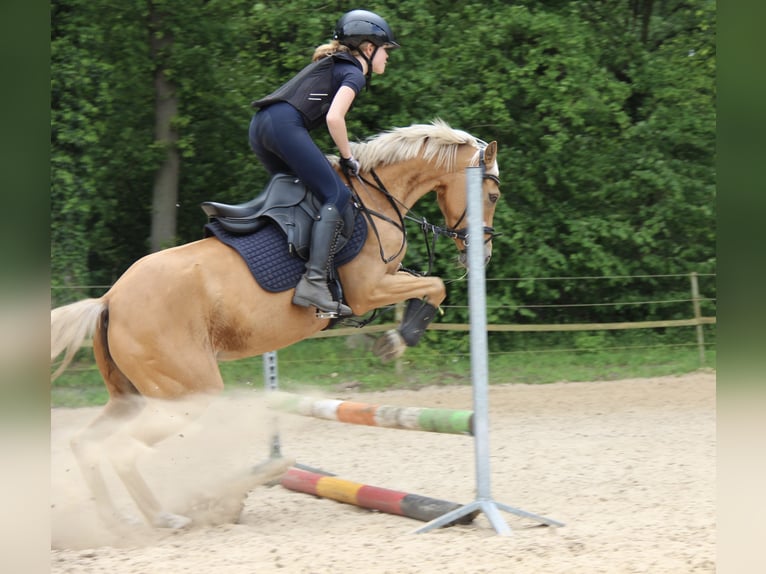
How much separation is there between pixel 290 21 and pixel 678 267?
22.1 ft

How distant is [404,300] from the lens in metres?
4.92

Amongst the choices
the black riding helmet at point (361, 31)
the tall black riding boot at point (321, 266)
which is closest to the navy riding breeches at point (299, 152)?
the tall black riding boot at point (321, 266)

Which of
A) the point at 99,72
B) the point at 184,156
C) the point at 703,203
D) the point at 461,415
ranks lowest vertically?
the point at 461,415

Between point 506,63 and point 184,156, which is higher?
point 506,63

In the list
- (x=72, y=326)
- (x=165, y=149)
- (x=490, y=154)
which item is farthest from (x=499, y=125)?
(x=72, y=326)

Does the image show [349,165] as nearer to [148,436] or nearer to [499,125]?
[148,436]

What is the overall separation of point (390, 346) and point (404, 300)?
29 cm

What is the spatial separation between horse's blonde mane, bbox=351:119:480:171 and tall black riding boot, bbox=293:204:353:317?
719mm

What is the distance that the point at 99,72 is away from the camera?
35.2 ft

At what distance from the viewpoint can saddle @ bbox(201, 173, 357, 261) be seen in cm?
461

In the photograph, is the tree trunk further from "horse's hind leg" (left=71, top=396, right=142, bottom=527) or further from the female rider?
"horse's hind leg" (left=71, top=396, right=142, bottom=527)
